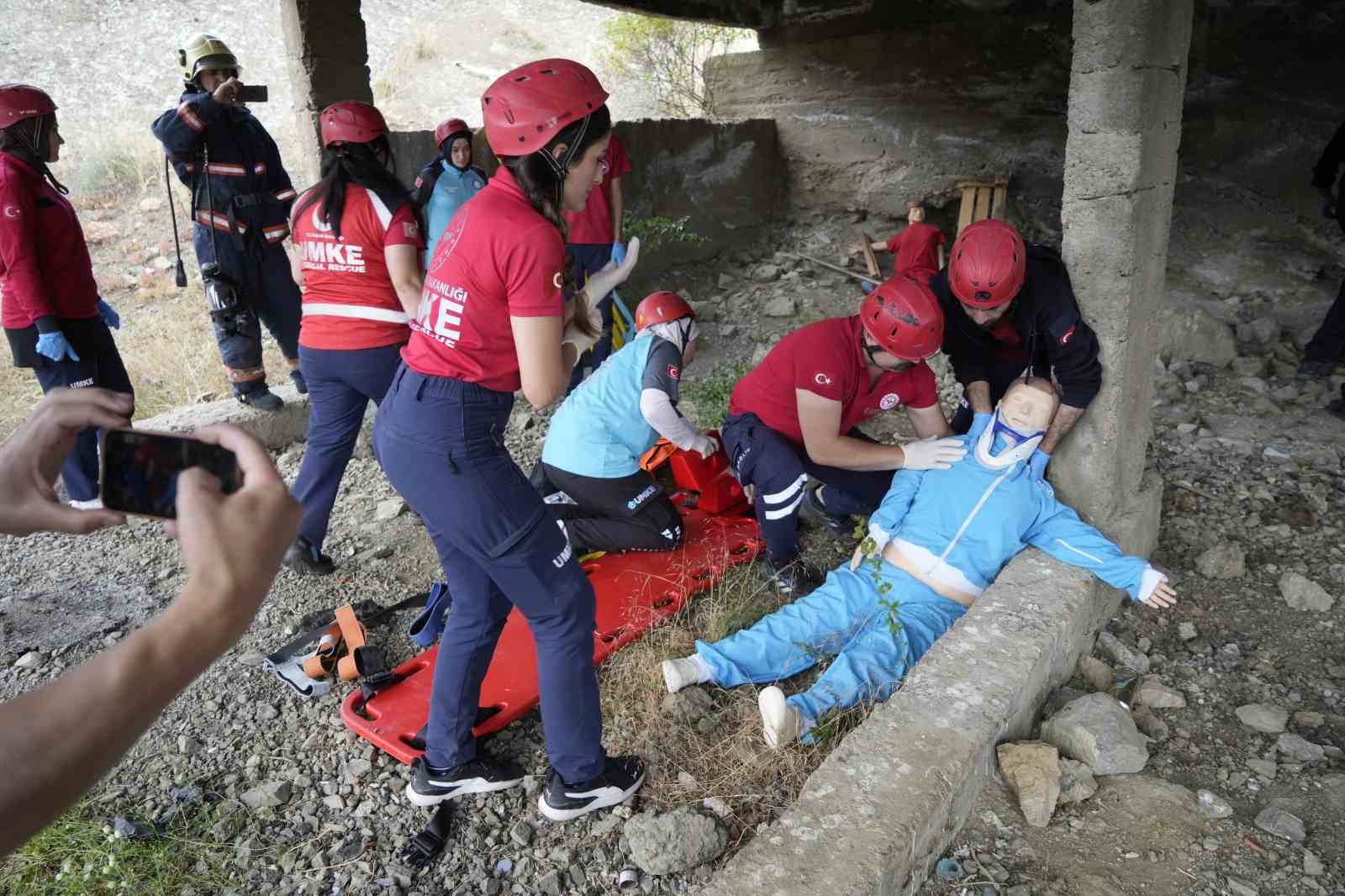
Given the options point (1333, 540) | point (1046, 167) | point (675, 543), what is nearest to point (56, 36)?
point (1046, 167)

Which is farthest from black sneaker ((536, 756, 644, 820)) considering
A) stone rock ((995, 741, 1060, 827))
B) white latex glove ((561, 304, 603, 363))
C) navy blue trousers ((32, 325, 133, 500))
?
navy blue trousers ((32, 325, 133, 500))

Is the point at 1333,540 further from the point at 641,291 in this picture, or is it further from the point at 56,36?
the point at 56,36

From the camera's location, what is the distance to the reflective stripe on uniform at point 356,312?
11.3 ft

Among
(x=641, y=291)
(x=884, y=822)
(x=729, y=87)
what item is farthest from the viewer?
(x=729, y=87)

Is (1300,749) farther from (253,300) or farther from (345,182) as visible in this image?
(253,300)

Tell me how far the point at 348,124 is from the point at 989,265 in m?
2.37

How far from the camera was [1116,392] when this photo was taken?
318cm

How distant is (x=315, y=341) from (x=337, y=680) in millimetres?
1271

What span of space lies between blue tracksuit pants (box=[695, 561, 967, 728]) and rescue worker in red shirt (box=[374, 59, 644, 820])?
0.75m

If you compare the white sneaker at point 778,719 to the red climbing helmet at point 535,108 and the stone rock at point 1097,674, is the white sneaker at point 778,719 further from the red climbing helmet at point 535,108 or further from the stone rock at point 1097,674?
the red climbing helmet at point 535,108

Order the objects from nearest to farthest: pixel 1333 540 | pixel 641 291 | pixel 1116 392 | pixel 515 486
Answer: pixel 515 486 < pixel 1116 392 < pixel 1333 540 < pixel 641 291

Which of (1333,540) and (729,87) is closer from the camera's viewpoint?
(1333,540)

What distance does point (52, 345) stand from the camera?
3.83 metres

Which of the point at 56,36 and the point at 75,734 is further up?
the point at 56,36
